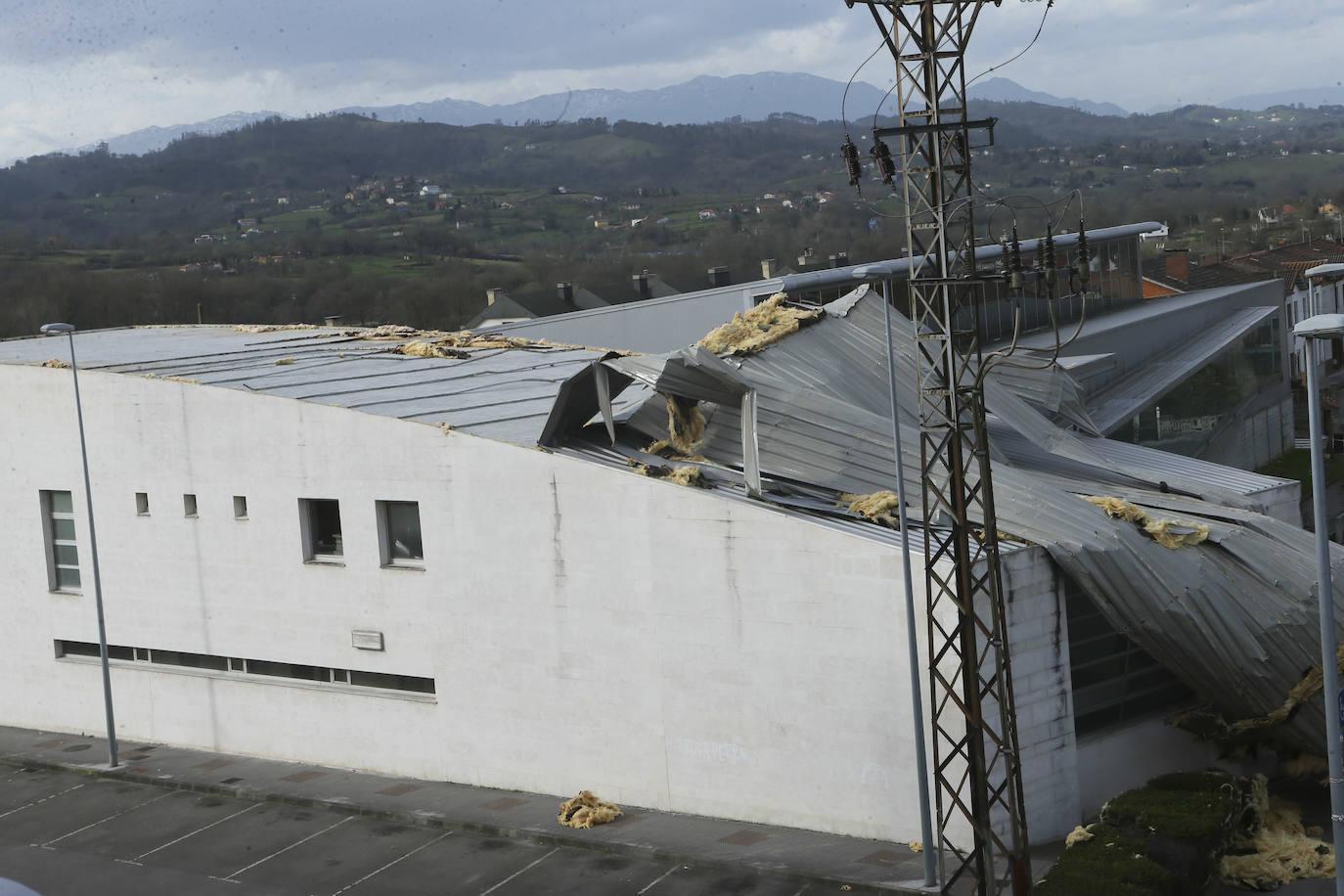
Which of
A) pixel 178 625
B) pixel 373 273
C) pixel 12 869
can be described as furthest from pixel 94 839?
pixel 373 273

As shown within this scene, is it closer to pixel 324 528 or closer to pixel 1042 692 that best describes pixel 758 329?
pixel 324 528

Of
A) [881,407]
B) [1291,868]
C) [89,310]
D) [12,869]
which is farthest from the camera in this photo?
[89,310]

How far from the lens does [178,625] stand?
29766mm

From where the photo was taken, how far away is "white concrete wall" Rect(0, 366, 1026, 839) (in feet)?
70.6

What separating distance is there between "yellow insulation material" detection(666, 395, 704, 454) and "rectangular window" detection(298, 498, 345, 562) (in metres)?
6.71

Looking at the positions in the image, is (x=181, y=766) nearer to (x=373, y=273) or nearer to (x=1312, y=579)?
(x=1312, y=579)

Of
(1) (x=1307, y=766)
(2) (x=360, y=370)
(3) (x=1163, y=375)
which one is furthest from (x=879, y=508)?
(3) (x=1163, y=375)

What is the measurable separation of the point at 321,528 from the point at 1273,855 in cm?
1761

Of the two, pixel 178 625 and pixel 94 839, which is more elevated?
pixel 178 625

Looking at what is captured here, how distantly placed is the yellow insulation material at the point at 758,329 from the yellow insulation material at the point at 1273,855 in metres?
11.6

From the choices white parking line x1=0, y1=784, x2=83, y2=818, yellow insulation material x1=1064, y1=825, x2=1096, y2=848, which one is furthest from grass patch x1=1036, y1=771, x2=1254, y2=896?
white parking line x1=0, y1=784, x2=83, y2=818

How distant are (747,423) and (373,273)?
120 meters

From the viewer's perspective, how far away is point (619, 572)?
77.3 feet

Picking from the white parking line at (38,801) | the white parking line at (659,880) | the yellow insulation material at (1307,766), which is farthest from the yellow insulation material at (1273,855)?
the white parking line at (38,801)
